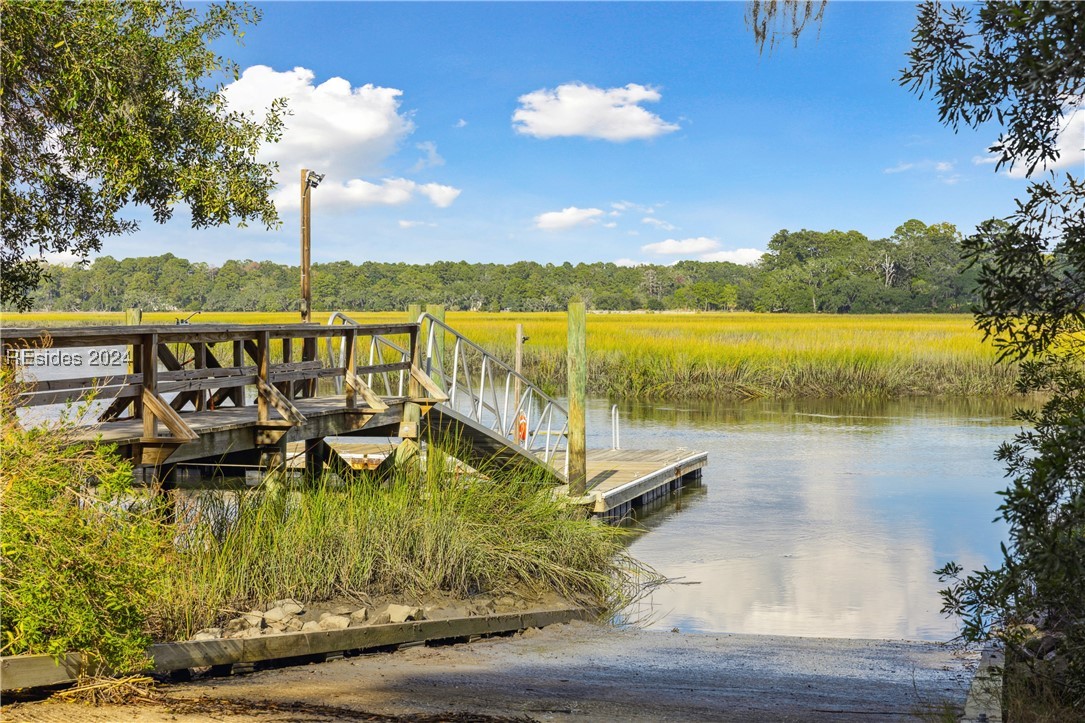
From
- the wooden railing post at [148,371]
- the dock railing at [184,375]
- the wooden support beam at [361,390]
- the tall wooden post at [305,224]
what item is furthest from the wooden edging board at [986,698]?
the tall wooden post at [305,224]

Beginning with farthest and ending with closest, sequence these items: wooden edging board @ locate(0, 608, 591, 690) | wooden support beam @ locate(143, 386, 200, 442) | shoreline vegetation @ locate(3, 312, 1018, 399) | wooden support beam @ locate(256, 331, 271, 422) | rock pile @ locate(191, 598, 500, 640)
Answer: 1. shoreline vegetation @ locate(3, 312, 1018, 399)
2. wooden support beam @ locate(256, 331, 271, 422)
3. wooden support beam @ locate(143, 386, 200, 442)
4. rock pile @ locate(191, 598, 500, 640)
5. wooden edging board @ locate(0, 608, 591, 690)

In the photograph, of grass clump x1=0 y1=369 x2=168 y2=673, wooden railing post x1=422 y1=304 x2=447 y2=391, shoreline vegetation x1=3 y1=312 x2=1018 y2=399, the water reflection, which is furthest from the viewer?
shoreline vegetation x1=3 y1=312 x2=1018 y2=399

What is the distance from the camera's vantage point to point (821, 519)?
1527cm

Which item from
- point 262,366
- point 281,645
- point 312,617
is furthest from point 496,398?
point 281,645

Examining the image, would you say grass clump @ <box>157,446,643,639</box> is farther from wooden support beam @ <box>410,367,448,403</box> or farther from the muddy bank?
wooden support beam @ <box>410,367,448,403</box>

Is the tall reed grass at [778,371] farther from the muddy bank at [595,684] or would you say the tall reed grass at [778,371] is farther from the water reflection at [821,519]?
the muddy bank at [595,684]

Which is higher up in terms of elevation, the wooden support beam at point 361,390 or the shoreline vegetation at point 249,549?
the wooden support beam at point 361,390

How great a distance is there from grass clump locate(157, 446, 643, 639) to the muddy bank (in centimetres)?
75

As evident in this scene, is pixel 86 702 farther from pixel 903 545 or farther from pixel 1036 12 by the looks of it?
pixel 903 545

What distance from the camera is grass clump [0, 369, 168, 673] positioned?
4.83 m

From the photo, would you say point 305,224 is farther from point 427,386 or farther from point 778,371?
point 778,371

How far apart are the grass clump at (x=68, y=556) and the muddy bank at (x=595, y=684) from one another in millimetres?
354

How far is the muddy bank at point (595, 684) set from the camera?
5227 millimetres

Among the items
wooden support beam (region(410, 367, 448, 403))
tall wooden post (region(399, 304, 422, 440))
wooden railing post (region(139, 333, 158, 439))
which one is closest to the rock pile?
wooden railing post (region(139, 333, 158, 439))
